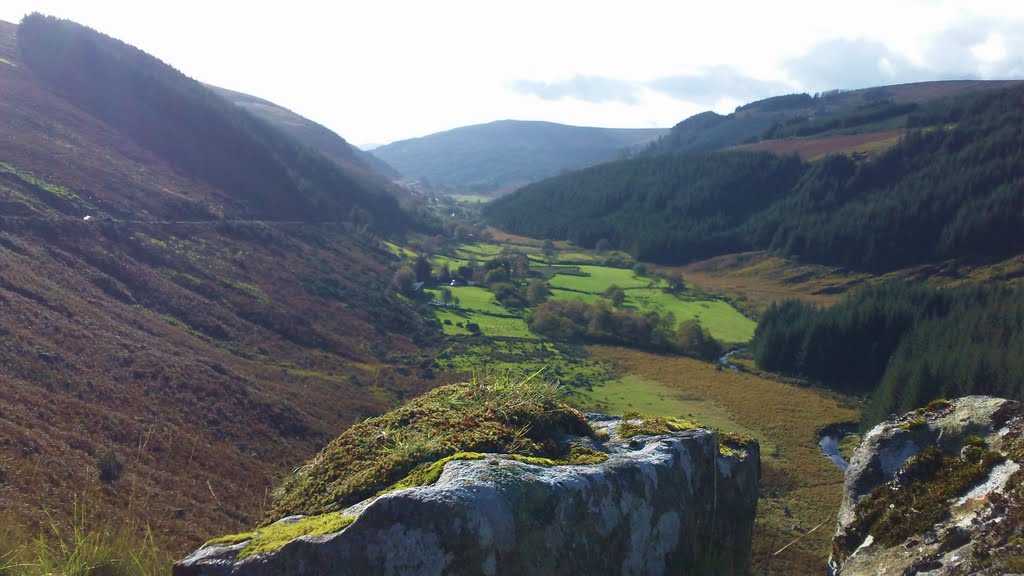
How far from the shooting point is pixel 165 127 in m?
86.2

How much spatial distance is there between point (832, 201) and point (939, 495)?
449 ft

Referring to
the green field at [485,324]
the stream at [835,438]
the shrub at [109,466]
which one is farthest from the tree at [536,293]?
the shrub at [109,466]

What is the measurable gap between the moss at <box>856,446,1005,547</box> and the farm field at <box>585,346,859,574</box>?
18956 mm

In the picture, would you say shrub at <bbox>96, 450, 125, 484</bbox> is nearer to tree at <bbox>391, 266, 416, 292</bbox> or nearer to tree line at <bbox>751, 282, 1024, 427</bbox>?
tree line at <bbox>751, 282, 1024, 427</bbox>

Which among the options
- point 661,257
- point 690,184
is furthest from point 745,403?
point 690,184

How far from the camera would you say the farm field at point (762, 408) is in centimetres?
2849

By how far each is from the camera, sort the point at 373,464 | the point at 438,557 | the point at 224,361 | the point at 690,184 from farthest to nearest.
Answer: the point at 690,184 → the point at 224,361 → the point at 373,464 → the point at 438,557

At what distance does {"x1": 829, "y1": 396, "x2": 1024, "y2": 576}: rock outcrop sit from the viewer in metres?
3.60

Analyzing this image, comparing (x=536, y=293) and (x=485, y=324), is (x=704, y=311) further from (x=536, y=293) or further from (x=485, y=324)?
(x=485, y=324)

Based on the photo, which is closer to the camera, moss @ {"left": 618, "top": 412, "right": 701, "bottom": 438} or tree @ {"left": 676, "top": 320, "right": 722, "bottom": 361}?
moss @ {"left": 618, "top": 412, "right": 701, "bottom": 438}

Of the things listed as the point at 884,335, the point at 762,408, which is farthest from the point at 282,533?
the point at 884,335

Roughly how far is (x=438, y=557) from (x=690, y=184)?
6329 inches

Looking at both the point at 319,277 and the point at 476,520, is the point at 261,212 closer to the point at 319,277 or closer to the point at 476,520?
the point at 319,277

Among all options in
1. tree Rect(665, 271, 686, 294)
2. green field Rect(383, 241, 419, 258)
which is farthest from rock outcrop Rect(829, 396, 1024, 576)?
green field Rect(383, 241, 419, 258)
